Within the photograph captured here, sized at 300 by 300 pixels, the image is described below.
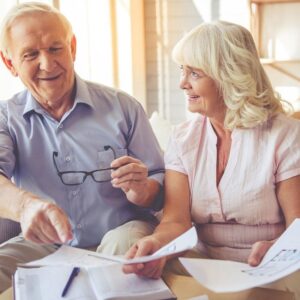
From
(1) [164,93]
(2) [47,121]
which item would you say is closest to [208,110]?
(2) [47,121]

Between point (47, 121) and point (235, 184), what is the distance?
689 millimetres

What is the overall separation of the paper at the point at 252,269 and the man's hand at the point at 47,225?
29cm

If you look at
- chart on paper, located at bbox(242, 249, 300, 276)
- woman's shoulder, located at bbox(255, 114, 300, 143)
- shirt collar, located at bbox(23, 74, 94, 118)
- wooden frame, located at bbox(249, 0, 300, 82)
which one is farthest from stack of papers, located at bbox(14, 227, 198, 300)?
wooden frame, located at bbox(249, 0, 300, 82)

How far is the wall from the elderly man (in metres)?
2.03

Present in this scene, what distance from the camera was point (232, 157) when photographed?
1.46m

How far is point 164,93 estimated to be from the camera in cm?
375

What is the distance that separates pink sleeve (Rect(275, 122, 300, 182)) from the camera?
54.6 inches

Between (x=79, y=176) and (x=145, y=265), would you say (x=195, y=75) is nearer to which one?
(x=79, y=176)

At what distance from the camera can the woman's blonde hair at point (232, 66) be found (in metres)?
1.44

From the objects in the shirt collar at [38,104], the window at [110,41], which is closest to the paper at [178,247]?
the shirt collar at [38,104]

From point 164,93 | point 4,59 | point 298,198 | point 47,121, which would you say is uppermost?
point 4,59

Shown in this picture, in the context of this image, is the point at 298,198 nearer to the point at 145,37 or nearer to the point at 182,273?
the point at 182,273

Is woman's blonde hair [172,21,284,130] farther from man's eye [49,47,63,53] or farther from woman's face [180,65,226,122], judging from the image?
man's eye [49,47,63,53]

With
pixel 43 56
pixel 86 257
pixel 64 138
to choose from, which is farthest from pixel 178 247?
pixel 43 56
